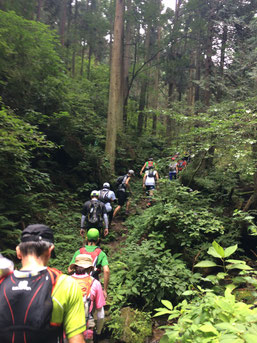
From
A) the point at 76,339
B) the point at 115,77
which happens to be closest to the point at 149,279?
the point at 76,339

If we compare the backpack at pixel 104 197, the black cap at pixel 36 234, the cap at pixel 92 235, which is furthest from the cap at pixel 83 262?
the backpack at pixel 104 197

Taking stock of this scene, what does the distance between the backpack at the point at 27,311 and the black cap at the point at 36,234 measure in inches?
11.3

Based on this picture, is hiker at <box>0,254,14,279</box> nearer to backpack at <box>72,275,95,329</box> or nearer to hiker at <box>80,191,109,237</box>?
backpack at <box>72,275,95,329</box>

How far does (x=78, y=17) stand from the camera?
89.1 ft

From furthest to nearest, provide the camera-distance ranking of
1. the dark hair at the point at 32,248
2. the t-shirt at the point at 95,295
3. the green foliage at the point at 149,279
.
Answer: the green foliage at the point at 149,279 < the t-shirt at the point at 95,295 < the dark hair at the point at 32,248

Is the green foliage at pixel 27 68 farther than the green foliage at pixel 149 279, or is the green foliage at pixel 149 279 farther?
Answer: the green foliage at pixel 27 68

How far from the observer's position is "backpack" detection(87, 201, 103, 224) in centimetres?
579

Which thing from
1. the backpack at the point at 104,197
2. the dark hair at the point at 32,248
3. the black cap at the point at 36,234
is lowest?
the backpack at the point at 104,197

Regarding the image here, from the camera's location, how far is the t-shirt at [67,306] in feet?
4.82

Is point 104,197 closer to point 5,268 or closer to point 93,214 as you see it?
point 93,214

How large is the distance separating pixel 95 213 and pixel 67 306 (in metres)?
4.34

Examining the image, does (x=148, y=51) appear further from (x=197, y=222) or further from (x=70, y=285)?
(x=70, y=285)

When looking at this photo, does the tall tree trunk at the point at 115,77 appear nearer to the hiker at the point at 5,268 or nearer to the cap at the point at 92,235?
the cap at the point at 92,235

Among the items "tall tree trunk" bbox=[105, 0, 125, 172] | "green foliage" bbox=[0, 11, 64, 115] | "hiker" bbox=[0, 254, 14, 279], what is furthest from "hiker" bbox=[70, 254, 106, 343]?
"tall tree trunk" bbox=[105, 0, 125, 172]
